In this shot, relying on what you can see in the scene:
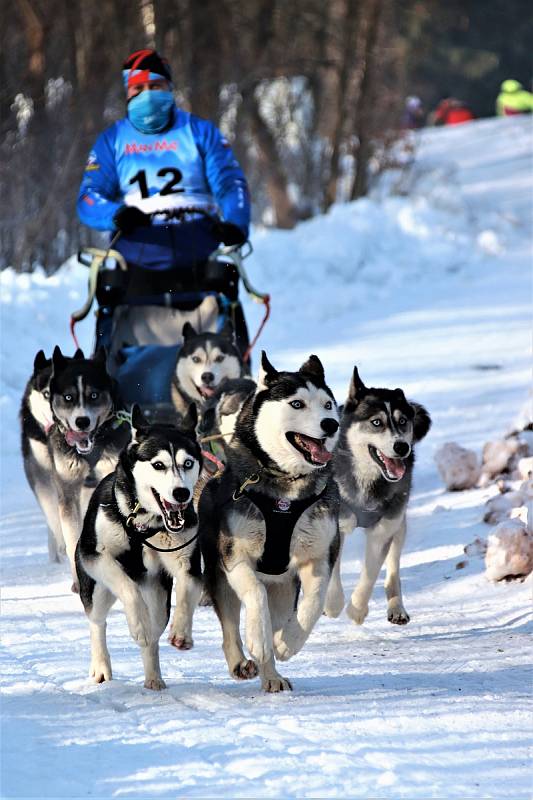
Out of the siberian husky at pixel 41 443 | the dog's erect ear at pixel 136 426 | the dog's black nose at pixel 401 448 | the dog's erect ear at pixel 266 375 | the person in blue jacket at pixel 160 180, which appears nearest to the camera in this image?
the dog's erect ear at pixel 136 426

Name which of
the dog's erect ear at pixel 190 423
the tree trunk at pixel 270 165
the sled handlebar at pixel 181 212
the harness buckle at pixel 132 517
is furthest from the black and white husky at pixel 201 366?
the tree trunk at pixel 270 165

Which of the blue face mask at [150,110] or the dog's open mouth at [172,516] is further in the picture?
the blue face mask at [150,110]

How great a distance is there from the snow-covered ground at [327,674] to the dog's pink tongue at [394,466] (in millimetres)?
572

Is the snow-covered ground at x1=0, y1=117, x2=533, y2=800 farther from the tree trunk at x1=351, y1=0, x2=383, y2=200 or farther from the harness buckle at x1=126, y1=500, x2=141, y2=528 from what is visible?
the tree trunk at x1=351, y1=0, x2=383, y2=200

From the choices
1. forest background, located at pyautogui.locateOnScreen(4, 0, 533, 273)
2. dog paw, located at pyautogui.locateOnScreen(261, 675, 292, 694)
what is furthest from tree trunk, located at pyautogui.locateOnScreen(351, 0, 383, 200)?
dog paw, located at pyautogui.locateOnScreen(261, 675, 292, 694)

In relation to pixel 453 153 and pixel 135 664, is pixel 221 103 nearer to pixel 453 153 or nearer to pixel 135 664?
pixel 453 153

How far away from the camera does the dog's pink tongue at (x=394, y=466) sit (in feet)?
16.4

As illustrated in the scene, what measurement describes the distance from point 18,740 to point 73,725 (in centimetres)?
20

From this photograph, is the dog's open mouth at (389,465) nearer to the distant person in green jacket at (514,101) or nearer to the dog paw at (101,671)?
the dog paw at (101,671)

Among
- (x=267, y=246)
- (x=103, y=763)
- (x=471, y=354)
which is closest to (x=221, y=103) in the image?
(x=267, y=246)

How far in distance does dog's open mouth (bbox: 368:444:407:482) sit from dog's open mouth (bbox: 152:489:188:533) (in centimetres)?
120

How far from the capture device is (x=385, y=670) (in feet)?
14.2

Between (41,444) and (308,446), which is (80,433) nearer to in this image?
(41,444)

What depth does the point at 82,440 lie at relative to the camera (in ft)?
17.5
